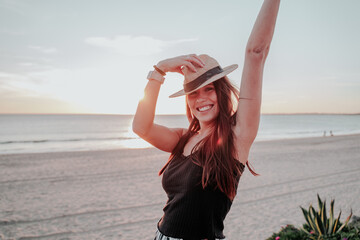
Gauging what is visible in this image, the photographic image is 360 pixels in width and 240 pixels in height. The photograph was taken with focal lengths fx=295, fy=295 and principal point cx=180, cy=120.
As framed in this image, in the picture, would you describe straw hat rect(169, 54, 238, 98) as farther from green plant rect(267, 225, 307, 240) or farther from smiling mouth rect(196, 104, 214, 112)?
green plant rect(267, 225, 307, 240)

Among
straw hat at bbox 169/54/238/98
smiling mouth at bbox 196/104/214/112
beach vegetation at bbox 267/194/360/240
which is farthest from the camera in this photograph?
beach vegetation at bbox 267/194/360/240

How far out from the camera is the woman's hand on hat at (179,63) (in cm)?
183

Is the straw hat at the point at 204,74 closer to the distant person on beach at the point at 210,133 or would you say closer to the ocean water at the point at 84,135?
the distant person on beach at the point at 210,133

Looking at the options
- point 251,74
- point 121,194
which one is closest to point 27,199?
point 121,194

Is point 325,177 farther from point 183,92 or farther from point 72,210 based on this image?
point 183,92

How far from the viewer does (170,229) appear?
5.72 ft

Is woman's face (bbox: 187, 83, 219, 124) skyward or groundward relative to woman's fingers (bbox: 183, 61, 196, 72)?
groundward

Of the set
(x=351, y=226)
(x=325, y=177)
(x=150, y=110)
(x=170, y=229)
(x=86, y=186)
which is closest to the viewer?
(x=170, y=229)

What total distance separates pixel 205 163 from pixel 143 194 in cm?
702

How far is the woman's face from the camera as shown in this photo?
1866mm

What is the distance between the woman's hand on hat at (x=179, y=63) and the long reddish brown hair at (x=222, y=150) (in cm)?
18

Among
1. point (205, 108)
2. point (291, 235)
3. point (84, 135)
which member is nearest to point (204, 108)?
point (205, 108)

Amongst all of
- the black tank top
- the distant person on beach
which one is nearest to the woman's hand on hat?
the distant person on beach

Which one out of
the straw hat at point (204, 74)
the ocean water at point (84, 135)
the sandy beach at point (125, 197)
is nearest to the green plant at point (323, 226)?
the sandy beach at point (125, 197)
